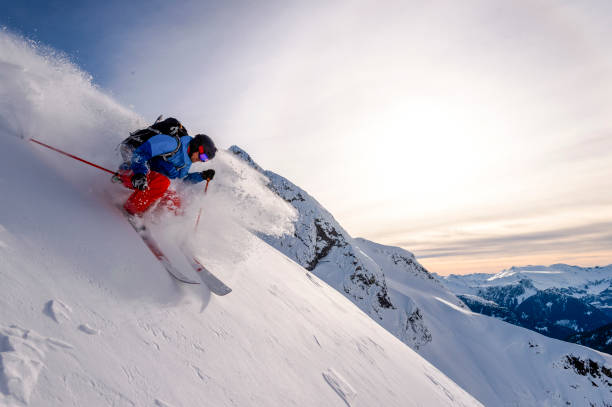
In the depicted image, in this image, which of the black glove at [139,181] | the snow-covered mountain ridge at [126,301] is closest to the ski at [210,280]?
the snow-covered mountain ridge at [126,301]

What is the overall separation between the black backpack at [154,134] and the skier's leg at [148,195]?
1.33ft

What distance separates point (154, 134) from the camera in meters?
5.20

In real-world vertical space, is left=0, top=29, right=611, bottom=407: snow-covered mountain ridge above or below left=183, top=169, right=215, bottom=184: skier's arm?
below

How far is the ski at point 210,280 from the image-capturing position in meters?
4.48

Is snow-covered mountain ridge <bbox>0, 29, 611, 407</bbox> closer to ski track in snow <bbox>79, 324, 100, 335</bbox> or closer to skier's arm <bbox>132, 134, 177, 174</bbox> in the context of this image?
ski track in snow <bbox>79, 324, 100, 335</bbox>

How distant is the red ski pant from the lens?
4984 mm

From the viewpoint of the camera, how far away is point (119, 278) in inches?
135

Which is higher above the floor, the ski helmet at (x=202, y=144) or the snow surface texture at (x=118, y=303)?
the ski helmet at (x=202, y=144)

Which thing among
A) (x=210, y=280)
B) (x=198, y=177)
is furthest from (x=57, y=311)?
(x=198, y=177)

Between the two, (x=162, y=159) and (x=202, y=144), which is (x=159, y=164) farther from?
(x=202, y=144)

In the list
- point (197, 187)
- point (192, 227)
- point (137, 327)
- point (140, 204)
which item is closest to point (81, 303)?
point (137, 327)

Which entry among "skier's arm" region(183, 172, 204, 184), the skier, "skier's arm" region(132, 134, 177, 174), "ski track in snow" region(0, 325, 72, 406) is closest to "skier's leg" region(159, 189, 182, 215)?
the skier

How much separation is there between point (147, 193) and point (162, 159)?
0.71 meters

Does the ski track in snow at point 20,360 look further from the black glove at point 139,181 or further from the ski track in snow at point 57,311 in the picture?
the black glove at point 139,181
